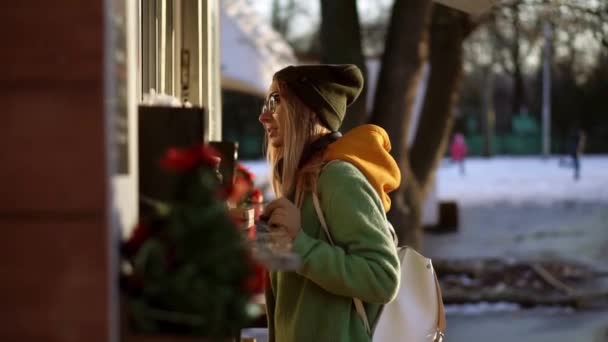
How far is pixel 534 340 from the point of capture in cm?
1091

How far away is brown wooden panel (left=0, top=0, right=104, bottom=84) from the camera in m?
2.15

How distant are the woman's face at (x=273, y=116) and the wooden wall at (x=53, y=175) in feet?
5.05

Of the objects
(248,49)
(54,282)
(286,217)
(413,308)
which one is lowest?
(413,308)

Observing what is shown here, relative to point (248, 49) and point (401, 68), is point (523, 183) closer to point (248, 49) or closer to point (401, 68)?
point (248, 49)

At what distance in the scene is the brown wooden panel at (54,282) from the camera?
2148mm

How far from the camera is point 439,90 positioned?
12.1 meters

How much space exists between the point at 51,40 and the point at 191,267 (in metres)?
0.50

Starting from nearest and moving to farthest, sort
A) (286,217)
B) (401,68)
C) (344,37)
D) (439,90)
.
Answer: (286,217), (344,37), (401,68), (439,90)

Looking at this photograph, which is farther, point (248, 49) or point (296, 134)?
point (248, 49)

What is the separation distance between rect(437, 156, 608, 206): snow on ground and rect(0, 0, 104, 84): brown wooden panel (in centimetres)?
2421

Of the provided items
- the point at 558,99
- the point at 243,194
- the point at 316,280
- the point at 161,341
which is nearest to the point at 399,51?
the point at 243,194

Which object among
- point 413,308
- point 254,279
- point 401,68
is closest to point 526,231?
point 401,68

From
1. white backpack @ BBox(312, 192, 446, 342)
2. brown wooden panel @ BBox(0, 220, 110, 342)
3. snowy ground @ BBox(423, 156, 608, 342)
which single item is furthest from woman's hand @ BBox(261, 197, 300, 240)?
snowy ground @ BBox(423, 156, 608, 342)

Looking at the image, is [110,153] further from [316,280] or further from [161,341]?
[316,280]
